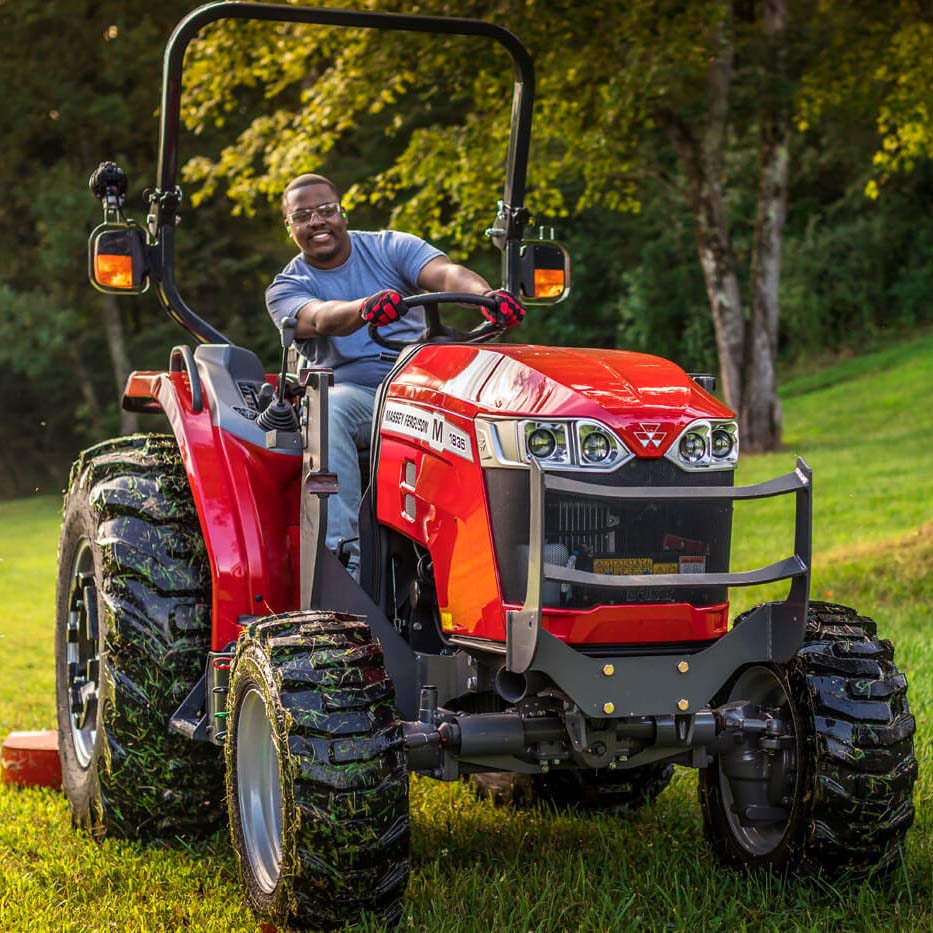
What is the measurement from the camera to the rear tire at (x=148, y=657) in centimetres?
428

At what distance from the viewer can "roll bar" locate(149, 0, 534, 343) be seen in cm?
441

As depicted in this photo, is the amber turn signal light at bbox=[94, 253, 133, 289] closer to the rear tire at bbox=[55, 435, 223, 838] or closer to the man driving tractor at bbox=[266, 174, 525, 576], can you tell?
the man driving tractor at bbox=[266, 174, 525, 576]

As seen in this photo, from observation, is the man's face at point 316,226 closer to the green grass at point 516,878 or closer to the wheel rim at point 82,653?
the wheel rim at point 82,653

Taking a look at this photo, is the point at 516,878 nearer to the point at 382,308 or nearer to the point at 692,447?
the point at 692,447

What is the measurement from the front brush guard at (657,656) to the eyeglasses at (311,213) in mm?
1672

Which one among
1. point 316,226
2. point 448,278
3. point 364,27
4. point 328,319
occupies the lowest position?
point 328,319

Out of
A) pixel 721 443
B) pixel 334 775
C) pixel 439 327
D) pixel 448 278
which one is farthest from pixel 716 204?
pixel 334 775

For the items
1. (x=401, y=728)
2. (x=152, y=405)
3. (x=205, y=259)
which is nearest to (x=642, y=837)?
(x=401, y=728)

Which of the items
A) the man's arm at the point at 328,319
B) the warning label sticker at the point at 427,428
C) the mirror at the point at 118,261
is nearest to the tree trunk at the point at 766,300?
the mirror at the point at 118,261

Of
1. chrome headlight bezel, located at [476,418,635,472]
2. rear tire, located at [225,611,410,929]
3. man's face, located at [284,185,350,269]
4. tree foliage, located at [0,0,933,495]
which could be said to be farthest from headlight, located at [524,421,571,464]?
tree foliage, located at [0,0,933,495]

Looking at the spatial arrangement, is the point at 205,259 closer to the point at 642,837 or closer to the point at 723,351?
the point at 723,351

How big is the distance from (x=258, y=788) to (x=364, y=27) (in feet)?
7.38

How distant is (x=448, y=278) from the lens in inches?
179

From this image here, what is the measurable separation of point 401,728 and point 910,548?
670 centimetres
